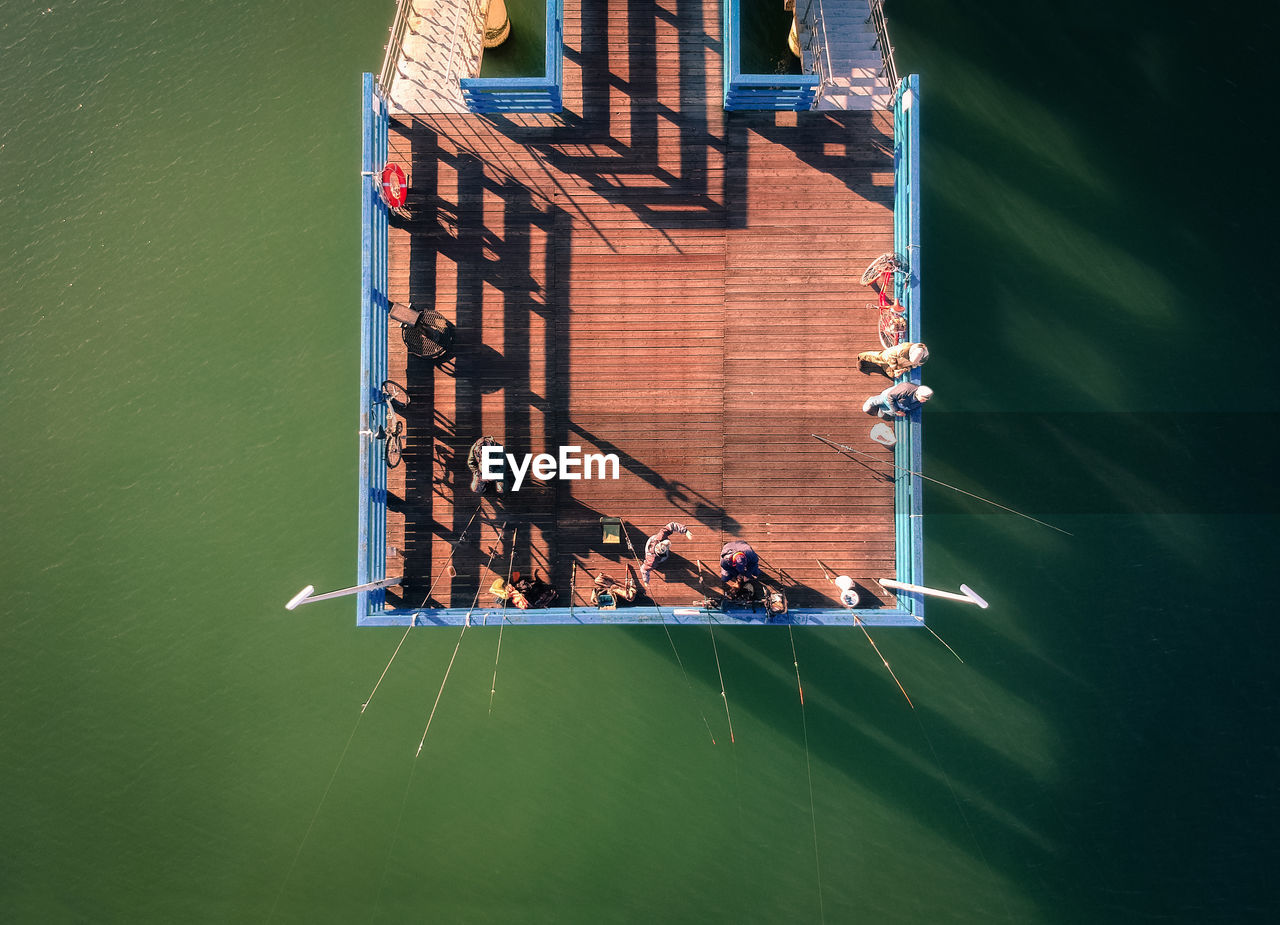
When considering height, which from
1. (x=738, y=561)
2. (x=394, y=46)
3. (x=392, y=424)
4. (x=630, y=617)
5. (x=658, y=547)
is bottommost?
(x=630, y=617)

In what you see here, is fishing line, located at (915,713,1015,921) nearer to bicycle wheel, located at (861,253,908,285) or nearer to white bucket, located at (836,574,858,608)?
white bucket, located at (836,574,858,608)

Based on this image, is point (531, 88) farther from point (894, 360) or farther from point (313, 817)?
point (313, 817)

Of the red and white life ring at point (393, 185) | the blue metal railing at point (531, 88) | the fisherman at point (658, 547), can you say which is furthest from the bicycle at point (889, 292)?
the red and white life ring at point (393, 185)

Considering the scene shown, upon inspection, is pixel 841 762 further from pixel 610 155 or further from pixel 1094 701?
pixel 610 155

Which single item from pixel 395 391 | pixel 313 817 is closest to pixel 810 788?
pixel 313 817

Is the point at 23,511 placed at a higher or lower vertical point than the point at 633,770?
higher

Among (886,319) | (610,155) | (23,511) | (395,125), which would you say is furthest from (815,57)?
(23,511)

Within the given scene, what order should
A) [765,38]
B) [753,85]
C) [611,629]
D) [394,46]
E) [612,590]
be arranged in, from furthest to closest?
[611,629] → [765,38] → [394,46] → [612,590] → [753,85]
